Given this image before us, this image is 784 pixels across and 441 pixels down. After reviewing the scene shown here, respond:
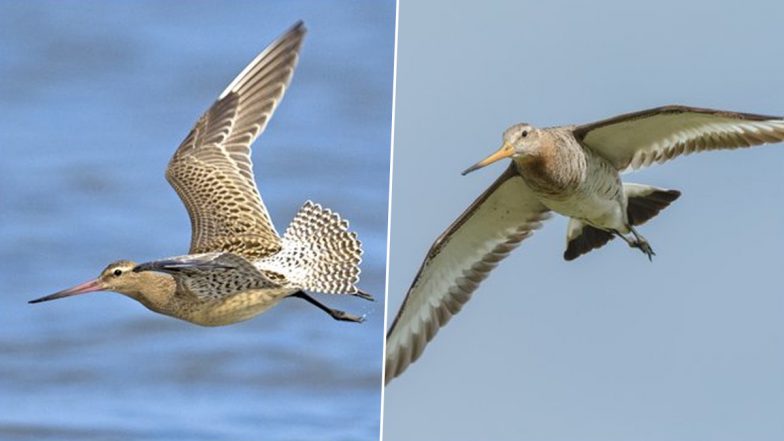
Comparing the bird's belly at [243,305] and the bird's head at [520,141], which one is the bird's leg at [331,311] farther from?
the bird's head at [520,141]

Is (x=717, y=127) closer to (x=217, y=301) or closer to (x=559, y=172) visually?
(x=559, y=172)

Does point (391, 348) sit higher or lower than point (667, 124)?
lower

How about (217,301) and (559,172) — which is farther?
(559,172)

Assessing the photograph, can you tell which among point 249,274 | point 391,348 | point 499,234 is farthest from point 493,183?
point 249,274

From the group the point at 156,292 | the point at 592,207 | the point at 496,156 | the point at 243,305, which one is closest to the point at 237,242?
the point at 156,292

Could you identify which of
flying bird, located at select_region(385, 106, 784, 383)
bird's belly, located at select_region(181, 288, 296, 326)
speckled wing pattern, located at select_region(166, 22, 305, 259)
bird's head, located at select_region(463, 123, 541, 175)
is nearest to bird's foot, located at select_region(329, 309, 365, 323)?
bird's belly, located at select_region(181, 288, 296, 326)

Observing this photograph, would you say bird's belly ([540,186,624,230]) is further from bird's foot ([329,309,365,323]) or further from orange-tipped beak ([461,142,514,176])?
bird's foot ([329,309,365,323])

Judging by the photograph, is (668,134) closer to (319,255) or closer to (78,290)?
(319,255)

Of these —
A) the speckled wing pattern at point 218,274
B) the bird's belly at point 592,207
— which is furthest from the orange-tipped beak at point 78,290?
the bird's belly at point 592,207
